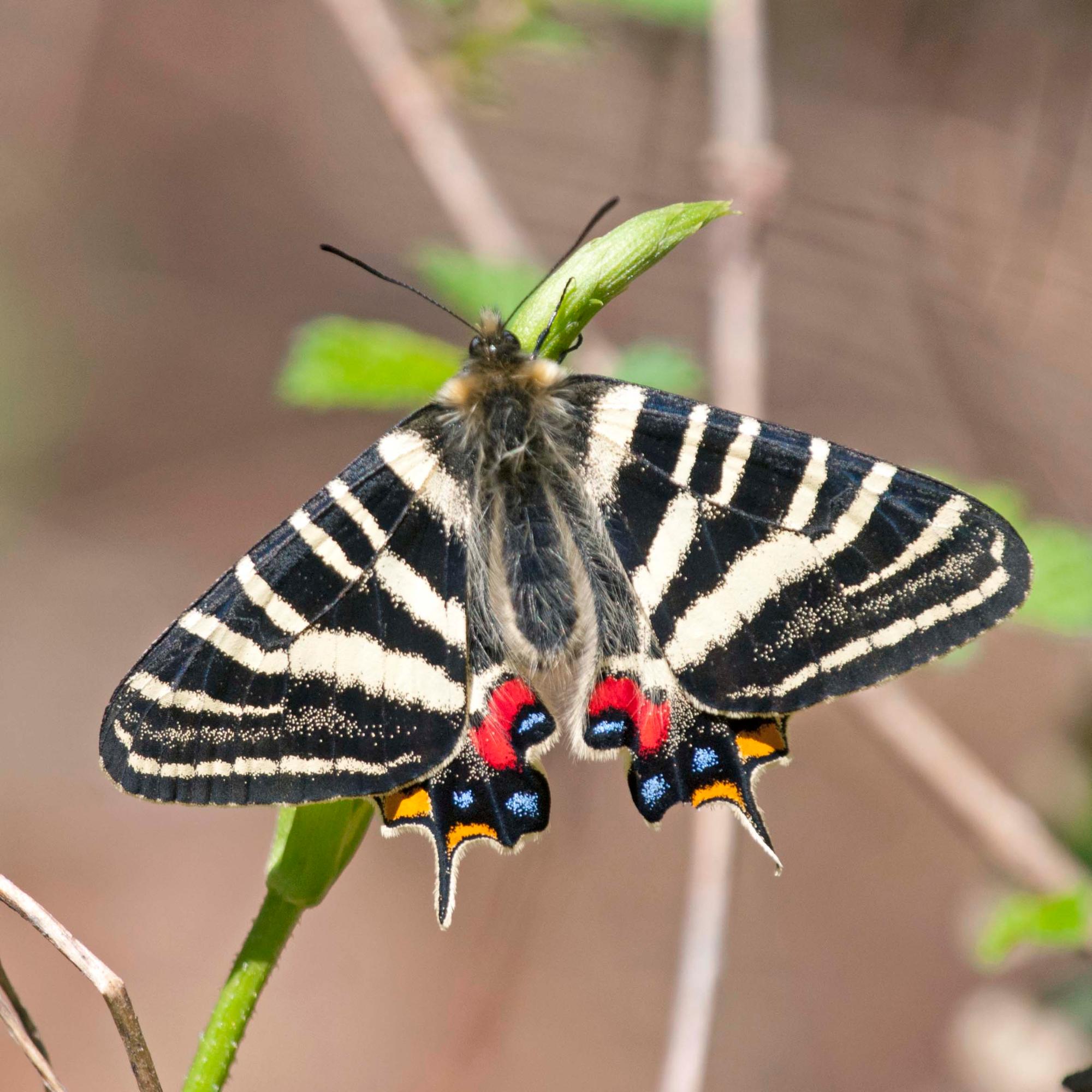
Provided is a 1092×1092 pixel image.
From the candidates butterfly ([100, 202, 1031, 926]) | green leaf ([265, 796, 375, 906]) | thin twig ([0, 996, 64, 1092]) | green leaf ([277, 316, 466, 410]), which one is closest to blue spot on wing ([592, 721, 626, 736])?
butterfly ([100, 202, 1031, 926])

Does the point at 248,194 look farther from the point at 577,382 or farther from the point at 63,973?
the point at 577,382

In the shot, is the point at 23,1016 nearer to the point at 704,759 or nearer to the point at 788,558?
the point at 704,759

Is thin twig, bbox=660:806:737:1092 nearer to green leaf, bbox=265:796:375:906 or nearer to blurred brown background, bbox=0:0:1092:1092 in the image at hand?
green leaf, bbox=265:796:375:906

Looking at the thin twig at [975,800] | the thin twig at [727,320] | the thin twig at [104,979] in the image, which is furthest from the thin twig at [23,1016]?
the thin twig at [975,800]

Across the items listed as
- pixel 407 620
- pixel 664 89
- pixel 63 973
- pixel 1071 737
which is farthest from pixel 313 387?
pixel 664 89

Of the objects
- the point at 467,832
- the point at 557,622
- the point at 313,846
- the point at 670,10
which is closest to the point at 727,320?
the point at 670,10

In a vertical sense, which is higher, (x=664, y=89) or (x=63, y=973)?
(x=664, y=89)

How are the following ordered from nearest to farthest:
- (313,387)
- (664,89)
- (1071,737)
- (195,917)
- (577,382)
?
(577,382) → (313,387) → (1071,737) → (195,917) → (664,89)
